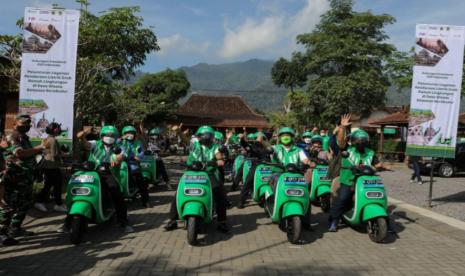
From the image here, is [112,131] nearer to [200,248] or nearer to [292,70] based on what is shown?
[200,248]

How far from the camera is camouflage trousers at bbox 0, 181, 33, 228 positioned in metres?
5.98

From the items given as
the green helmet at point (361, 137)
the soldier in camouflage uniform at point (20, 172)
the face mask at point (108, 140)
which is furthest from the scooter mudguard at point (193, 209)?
the green helmet at point (361, 137)

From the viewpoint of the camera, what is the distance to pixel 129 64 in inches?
479

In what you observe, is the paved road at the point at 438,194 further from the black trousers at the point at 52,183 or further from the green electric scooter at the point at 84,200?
the black trousers at the point at 52,183

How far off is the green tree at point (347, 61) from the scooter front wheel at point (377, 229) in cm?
2298

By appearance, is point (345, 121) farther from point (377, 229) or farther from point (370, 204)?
point (377, 229)

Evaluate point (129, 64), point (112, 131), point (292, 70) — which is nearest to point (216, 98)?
point (292, 70)

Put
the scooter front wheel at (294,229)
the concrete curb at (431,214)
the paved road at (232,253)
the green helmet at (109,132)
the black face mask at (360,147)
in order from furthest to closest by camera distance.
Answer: the concrete curb at (431,214) → the black face mask at (360,147) → the green helmet at (109,132) → the scooter front wheel at (294,229) → the paved road at (232,253)

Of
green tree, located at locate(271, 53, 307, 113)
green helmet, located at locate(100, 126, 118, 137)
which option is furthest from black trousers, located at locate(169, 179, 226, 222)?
green tree, located at locate(271, 53, 307, 113)

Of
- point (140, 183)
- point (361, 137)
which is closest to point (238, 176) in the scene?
point (140, 183)

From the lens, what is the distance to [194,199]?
641cm

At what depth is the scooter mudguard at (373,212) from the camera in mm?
6602

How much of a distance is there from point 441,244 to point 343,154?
2082mm

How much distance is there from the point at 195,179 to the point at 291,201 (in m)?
1.51
